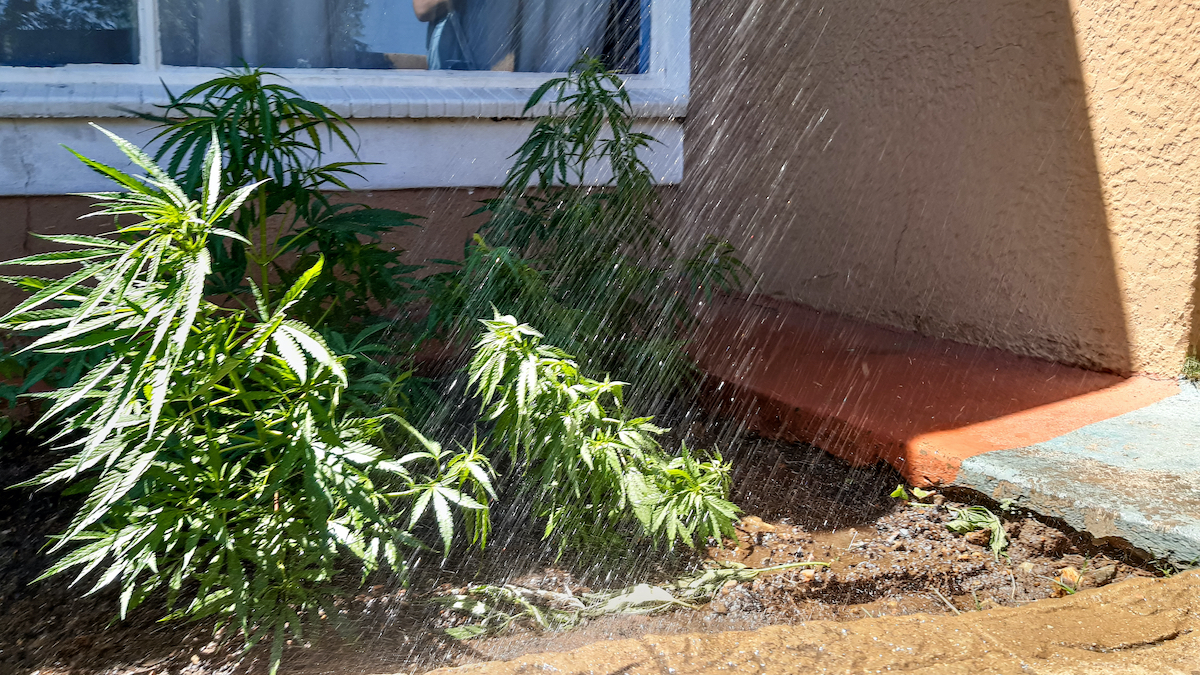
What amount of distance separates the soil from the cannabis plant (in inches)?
7.5

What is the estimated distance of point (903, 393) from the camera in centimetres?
315

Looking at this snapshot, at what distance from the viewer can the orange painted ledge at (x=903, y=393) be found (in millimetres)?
2762

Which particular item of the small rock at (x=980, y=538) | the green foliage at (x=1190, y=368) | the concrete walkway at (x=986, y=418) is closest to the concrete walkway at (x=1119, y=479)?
the concrete walkway at (x=986, y=418)

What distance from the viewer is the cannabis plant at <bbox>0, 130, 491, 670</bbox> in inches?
61.4

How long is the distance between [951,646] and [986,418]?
125cm

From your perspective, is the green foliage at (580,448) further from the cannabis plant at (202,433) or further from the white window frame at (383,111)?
the white window frame at (383,111)

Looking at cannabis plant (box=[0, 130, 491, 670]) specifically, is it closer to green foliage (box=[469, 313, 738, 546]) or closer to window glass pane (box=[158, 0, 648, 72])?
green foliage (box=[469, 313, 738, 546])

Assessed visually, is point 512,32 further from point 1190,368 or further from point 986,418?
point 1190,368

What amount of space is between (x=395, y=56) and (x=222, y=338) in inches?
91.4

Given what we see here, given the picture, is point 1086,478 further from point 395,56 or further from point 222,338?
point 395,56

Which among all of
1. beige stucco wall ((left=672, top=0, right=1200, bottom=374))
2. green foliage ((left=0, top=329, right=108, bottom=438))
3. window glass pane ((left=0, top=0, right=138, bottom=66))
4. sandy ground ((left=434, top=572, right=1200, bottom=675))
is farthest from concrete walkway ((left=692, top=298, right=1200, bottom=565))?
window glass pane ((left=0, top=0, right=138, bottom=66))

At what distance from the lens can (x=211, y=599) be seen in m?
1.84

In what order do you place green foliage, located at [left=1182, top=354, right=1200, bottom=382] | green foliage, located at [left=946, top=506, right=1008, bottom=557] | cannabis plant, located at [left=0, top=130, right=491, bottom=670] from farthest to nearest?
green foliage, located at [left=1182, top=354, right=1200, bottom=382], green foliage, located at [left=946, top=506, right=1008, bottom=557], cannabis plant, located at [left=0, top=130, right=491, bottom=670]

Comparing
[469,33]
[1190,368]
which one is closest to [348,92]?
[469,33]
